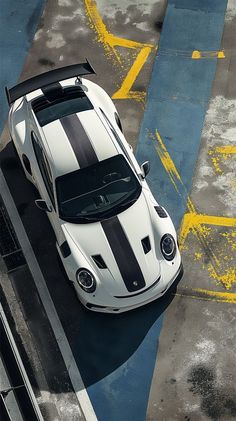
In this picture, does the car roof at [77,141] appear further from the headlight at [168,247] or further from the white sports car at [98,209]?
the headlight at [168,247]

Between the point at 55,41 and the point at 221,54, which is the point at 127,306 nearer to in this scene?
the point at 221,54

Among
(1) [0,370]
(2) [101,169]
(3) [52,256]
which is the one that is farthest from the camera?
(3) [52,256]

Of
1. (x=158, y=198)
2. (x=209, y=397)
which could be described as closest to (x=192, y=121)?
(x=158, y=198)

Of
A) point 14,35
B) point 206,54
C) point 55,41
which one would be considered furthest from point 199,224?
point 14,35

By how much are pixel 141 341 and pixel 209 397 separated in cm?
137

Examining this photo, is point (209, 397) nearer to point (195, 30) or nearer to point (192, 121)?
point (192, 121)

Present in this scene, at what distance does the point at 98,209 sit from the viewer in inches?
322

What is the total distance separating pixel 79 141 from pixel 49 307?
2893 millimetres

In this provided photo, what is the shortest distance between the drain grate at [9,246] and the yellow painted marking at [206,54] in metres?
5.67

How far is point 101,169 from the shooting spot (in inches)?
332

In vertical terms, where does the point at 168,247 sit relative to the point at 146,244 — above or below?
below

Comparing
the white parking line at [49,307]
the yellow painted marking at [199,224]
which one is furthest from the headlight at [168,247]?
the white parking line at [49,307]

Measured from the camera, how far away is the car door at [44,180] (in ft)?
28.1

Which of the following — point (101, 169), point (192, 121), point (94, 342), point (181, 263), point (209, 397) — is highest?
point (101, 169)
